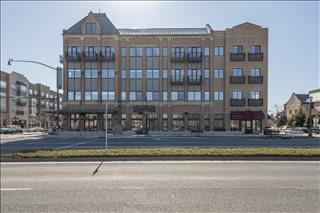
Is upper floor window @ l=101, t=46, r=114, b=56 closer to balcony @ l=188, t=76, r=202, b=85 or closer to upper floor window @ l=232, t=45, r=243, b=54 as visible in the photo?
balcony @ l=188, t=76, r=202, b=85

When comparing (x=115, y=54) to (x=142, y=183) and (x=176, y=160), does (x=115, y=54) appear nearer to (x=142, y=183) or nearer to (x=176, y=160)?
(x=176, y=160)

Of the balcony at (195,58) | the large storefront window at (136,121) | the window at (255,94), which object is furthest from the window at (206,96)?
the large storefront window at (136,121)

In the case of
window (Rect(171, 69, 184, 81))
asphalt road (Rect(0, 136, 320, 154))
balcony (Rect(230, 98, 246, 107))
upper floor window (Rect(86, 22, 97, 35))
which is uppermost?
upper floor window (Rect(86, 22, 97, 35))

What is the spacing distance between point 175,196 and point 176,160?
6.90 m

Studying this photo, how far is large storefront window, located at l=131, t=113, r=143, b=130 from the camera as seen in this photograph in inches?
2292

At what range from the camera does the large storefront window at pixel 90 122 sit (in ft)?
192

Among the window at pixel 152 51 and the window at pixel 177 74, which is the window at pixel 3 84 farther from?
the window at pixel 177 74

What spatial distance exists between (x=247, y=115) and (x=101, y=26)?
26.2 m

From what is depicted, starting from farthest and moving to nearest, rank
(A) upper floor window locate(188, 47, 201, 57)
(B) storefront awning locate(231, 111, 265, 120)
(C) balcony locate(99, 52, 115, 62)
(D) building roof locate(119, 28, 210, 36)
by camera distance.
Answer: (D) building roof locate(119, 28, 210, 36) → (A) upper floor window locate(188, 47, 201, 57) → (C) balcony locate(99, 52, 115, 62) → (B) storefront awning locate(231, 111, 265, 120)

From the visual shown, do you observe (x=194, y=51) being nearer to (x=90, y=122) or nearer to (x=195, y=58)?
(x=195, y=58)

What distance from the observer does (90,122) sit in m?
58.6

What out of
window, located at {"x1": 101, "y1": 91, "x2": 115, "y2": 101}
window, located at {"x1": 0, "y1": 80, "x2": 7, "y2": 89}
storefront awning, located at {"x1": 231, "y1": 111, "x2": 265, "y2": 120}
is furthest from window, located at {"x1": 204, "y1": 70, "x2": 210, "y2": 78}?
window, located at {"x1": 0, "y1": 80, "x2": 7, "y2": 89}

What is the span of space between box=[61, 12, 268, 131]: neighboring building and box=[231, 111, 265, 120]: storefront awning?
3.23ft

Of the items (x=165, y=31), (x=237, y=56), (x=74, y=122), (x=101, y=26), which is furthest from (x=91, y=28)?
(x=237, y=56)
